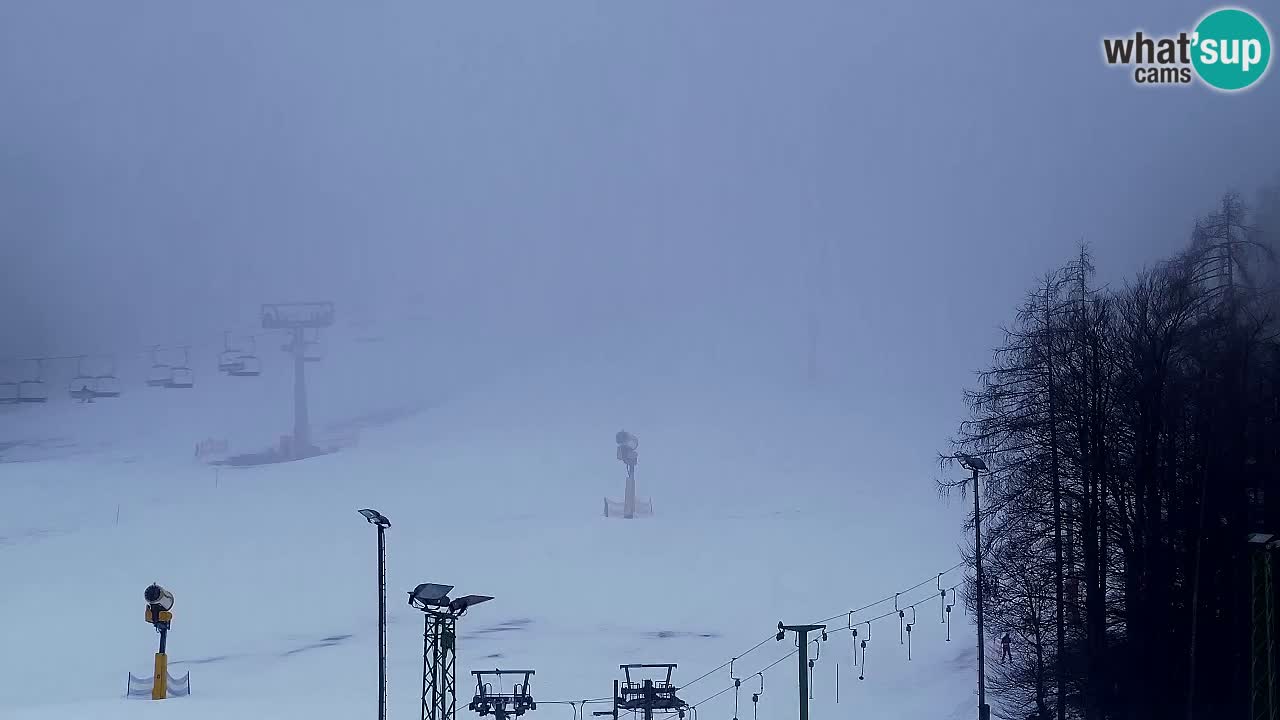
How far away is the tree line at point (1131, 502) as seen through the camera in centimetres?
2298

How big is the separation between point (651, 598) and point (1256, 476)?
109ft

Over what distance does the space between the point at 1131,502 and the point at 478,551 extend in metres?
48.0

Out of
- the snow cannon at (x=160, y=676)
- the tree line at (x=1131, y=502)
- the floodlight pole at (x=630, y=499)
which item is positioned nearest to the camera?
the tree line at (x=1131, y=502)

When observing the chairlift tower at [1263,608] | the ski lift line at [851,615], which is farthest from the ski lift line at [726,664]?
the chairlift tower at [1263,608]

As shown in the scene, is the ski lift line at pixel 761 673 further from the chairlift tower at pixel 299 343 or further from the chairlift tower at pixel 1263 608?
the chairlift tower at pixel 299 343

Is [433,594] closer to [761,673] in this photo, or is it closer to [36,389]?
[761,673]

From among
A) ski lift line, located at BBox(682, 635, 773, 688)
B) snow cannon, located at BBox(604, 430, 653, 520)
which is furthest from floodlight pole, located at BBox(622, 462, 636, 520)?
ski lift line, located at BBox(682, 635, 773, 688)

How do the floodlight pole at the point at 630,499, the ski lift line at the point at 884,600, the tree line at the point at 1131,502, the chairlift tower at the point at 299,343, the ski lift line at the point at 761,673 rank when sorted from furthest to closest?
the chairlift tower at the point at 299,343
the floodlight pole at the point at 630,499
the ski lift line at the point at 884,600
the ski lift line at the point at 761,673
the tree line at the point at 1131,502

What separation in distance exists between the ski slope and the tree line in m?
4.77

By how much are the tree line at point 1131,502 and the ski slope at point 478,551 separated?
4.77 m

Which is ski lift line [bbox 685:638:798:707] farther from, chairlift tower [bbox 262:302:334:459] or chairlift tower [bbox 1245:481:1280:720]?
chairlift tower [bbox 262:302:334:459]

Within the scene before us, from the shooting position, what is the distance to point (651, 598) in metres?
53.9

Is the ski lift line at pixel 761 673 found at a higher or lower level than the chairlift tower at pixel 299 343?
lower

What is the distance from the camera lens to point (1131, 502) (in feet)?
85.2
